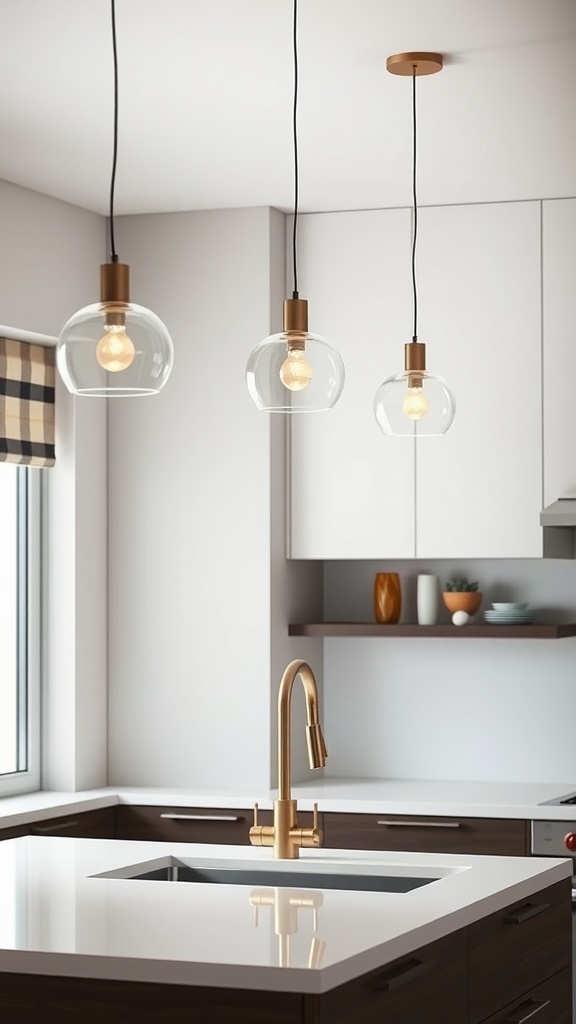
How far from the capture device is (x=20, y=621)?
17.3 feet

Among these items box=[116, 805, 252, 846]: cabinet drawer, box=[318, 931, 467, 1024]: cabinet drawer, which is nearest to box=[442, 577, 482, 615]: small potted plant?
box=[116, 805, 252, 846]: cabinet drawer

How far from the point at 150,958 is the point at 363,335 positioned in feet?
11.3

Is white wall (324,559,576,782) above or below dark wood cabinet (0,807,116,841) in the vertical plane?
above

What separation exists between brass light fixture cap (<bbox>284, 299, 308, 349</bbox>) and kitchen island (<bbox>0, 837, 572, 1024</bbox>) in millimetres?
1012

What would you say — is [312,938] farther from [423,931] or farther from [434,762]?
[434,762]

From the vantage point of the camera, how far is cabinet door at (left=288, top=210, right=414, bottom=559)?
526cm

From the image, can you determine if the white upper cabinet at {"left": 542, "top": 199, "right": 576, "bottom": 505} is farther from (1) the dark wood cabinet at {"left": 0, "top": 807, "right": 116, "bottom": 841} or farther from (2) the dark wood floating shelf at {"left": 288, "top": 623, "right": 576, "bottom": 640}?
(1) the dark wood cabinet at {"left": 0, "top": 807, "right": 116, "bottom": 841}

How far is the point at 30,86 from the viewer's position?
3934 mm

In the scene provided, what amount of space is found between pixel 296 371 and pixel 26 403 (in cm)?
251

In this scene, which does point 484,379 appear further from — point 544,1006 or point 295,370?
point 544,1006

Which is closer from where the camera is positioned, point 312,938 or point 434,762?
point 312,938

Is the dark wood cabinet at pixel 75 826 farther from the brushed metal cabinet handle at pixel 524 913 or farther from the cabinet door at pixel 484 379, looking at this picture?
the brushed metal cabinet handle at pixel 524 913

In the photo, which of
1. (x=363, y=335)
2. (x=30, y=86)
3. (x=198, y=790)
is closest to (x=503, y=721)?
(x=198, y=790)

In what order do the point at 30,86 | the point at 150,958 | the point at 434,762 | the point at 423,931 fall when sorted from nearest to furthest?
1. the point at 150,958
2. the point at 423,931
3. the point at 30,86
4. the point at 434,762
